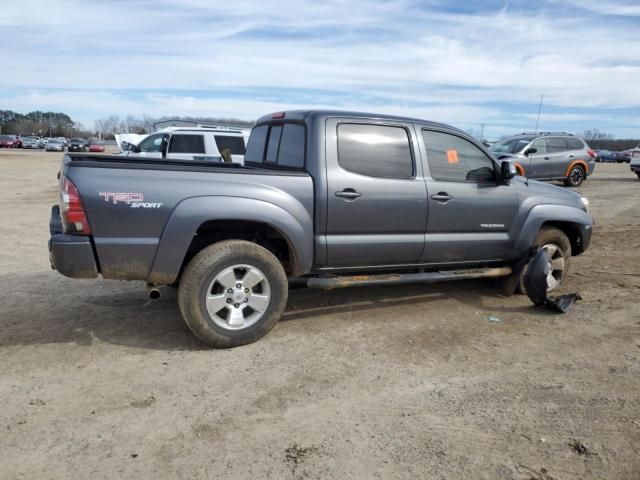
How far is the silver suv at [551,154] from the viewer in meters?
15.3

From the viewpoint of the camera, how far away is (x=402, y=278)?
4.86 metres

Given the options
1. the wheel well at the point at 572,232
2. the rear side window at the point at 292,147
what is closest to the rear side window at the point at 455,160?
the wheel well at the point at 572,232

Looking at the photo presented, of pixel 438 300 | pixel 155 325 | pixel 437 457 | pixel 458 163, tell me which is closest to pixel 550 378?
pixel 437 457

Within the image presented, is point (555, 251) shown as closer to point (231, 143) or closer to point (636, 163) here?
point (231, 143)

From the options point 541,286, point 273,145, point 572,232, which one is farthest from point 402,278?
point 572,232

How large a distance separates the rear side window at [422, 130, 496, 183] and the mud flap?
93 centimetres

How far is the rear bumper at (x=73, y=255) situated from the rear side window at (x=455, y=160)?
3.08m

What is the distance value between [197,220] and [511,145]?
1391cm

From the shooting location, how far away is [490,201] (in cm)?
520

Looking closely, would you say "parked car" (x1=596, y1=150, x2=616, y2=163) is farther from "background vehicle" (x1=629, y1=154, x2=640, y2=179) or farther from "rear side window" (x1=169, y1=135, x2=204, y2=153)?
"rear side window" (x1=169, y1=135, x2=204, y2=153)

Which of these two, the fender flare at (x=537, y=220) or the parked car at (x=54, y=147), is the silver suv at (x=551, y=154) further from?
the parked car at (x=54, y=147)

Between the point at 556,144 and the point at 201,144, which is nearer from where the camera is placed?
the point at 201,144

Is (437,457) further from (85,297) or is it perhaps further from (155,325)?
(85,297)

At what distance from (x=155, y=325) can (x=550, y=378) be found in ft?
10.8
